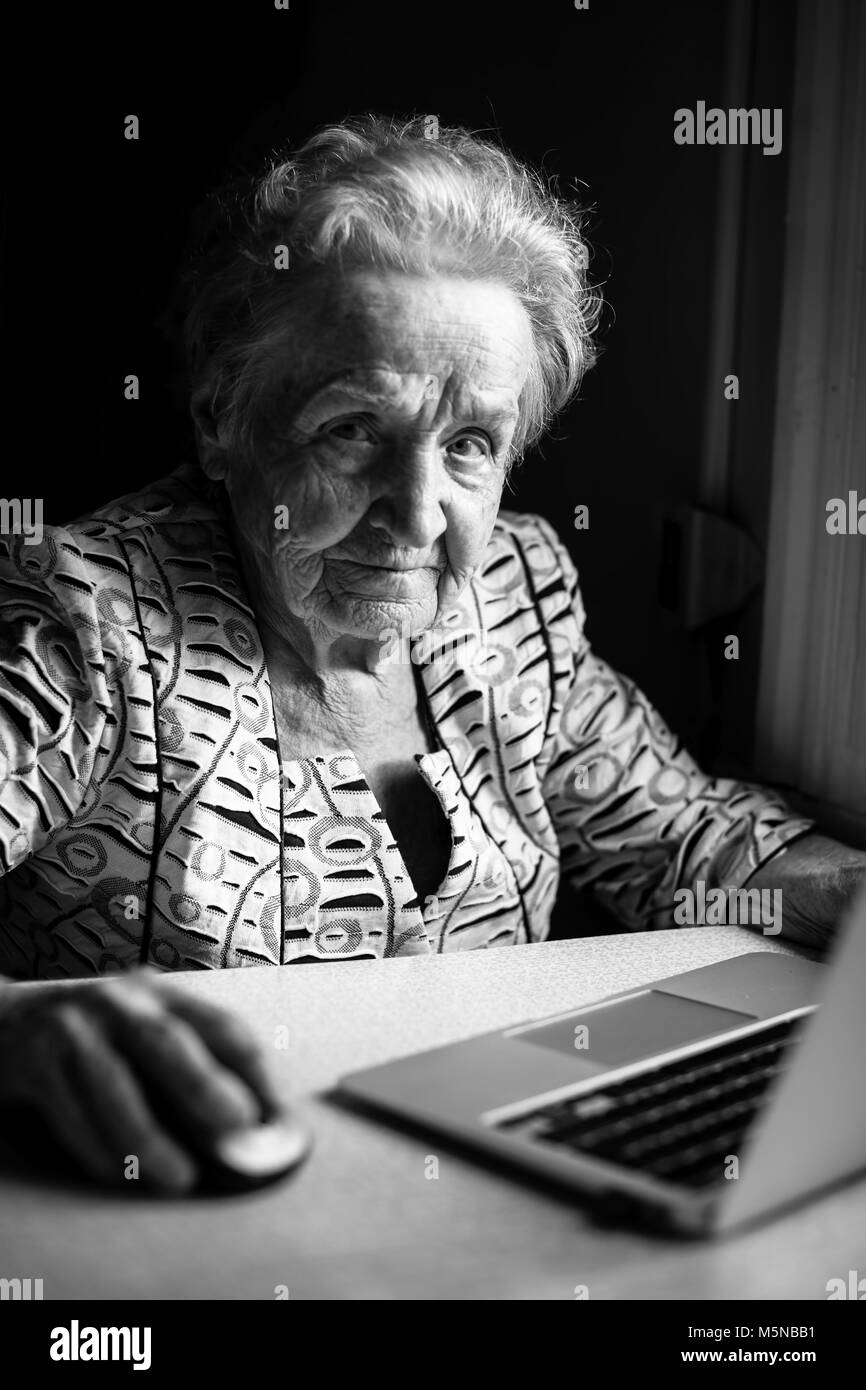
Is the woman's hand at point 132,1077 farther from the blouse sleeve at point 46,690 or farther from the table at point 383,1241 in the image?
the blouse sleeve at point 46,690

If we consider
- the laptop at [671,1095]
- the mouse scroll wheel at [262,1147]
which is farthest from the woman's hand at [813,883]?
the mouse scroll wheel at [262,1147]

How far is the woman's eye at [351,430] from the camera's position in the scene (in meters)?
1.39

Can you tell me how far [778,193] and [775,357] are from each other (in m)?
0.21

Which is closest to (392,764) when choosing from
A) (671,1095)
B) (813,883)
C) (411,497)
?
(411,497)

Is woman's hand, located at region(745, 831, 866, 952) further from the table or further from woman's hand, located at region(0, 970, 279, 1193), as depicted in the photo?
woman's hand, located at region(0, 970, 279, 1193)

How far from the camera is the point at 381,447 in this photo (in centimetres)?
139

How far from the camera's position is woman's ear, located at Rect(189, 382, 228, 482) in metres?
1.50

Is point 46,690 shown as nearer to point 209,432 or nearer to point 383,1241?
point 209,432

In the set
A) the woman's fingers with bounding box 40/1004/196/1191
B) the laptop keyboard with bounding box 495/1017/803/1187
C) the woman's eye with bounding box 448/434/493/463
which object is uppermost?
the woman's eye with bounding box 448/434/493/463

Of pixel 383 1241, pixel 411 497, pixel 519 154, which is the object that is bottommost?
pixel 383 1241

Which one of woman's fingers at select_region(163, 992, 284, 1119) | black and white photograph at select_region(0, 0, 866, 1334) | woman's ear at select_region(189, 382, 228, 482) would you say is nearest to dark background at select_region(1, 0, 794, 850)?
black and white photograph at select_region(0, 0, 866, 1334)

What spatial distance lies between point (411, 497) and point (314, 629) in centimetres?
19

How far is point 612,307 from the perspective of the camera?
2.02 m
